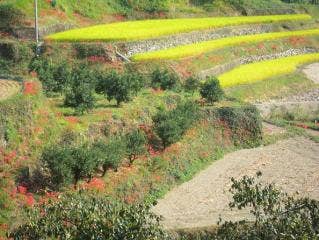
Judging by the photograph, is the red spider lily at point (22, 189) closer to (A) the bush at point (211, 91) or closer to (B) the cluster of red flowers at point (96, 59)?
(A) the bush at point (211, 91)

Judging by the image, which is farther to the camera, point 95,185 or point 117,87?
point 117,87

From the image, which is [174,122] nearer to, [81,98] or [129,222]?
[81,98]

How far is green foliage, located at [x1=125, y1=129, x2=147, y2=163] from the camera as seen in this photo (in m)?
30.3

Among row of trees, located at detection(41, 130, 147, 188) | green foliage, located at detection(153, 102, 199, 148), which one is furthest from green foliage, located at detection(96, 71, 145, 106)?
row of trees, located at detection(41, 130, 147, 188)

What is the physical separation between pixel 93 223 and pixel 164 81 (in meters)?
28.4

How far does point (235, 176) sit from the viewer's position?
3259cm

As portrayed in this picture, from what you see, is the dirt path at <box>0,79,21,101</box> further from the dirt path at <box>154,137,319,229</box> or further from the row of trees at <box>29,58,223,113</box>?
the dirt path at <box>154,137,319,229</box>

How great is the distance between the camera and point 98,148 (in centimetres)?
2864

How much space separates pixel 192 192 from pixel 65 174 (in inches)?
294

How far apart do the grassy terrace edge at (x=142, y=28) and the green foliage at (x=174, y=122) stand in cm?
1606

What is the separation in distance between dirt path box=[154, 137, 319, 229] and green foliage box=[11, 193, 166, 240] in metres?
11.3

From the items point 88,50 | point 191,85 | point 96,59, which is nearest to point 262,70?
point 191,85

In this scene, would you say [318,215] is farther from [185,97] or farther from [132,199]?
[185,97]

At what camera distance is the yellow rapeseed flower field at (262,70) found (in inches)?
1968
